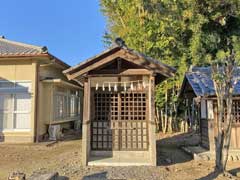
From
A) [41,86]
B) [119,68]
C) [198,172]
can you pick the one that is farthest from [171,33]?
[41,86]

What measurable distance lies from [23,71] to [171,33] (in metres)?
8.04

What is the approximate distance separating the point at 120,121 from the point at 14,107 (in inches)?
250

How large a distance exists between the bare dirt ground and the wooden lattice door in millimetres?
1011

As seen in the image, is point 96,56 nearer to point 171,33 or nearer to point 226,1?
point 171,33

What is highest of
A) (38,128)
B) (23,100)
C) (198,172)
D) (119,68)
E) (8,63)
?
(8,63)

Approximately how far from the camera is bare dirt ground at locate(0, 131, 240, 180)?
24.5ft

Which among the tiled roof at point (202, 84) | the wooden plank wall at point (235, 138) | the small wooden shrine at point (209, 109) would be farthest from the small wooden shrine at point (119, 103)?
the wooden plank wall at point (235, 138)

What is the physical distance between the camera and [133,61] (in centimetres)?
890

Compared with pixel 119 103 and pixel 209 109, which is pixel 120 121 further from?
pixel 209 109

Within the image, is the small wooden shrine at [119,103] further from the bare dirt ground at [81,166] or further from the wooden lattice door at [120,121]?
the bare dirt ground at [81,166]

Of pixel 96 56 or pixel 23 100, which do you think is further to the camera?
pixel 23 100

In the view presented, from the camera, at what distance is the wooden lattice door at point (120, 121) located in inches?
375

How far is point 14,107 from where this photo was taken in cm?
1348

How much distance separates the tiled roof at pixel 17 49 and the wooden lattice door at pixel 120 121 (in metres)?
4.77
